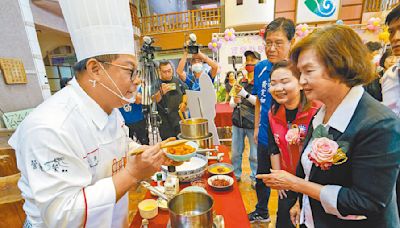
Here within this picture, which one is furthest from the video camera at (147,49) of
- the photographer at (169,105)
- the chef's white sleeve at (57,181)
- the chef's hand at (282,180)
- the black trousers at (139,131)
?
the black trousers at (139,131)

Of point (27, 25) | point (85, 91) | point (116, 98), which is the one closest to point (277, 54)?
point (116, 98)

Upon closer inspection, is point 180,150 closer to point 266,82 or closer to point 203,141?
point 203,141

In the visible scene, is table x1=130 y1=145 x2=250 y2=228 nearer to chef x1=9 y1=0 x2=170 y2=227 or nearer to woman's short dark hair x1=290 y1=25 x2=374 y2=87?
chef x1=9 y1=0 x2=170 y2=227

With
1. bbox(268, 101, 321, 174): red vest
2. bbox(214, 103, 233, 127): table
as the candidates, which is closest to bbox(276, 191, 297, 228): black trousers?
bbox(268, 101, 321, 174): red vest

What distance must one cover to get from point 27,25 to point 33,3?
174cm

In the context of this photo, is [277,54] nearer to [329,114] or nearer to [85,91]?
[329,114]

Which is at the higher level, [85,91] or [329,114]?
[85,91]

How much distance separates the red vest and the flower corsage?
52cm

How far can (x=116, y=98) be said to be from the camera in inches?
41.2

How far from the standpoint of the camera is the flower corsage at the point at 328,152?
89 centimetres

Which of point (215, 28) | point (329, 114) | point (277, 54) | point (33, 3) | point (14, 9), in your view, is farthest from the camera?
point (215, 28)

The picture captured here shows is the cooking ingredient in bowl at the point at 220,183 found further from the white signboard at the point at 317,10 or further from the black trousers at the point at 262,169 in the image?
the white signboard at the point at 317,10

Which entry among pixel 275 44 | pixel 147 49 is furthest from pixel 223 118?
pixel 147 49

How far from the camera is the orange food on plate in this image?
1223 mm
